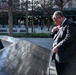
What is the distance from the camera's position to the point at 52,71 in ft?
25.8

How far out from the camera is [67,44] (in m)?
5.40

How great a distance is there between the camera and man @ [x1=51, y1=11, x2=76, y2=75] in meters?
5.38

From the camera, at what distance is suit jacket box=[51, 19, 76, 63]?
5.36m

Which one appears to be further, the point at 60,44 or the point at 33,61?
the point at 33,61

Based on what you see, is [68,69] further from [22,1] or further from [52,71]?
[22,1]

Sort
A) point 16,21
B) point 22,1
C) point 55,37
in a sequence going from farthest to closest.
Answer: point 16,21
point 22,1
point 55,37

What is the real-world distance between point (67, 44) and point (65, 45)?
0.14 ft

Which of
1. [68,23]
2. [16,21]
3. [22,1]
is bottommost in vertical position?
[16,21]

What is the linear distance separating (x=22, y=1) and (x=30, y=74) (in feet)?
134

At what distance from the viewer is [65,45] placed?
541cm

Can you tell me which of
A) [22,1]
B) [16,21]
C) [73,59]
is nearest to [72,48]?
[73,59]

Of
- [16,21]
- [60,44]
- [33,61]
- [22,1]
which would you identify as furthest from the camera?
[16,21]

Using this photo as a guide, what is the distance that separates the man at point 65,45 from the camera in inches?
212

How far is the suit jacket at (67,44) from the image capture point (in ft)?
17.6
